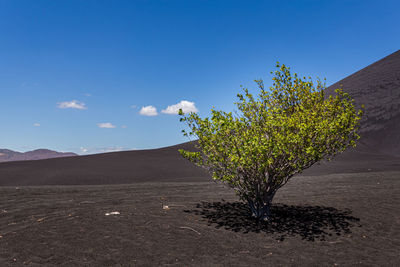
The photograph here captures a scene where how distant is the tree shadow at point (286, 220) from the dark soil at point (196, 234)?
0.11ft

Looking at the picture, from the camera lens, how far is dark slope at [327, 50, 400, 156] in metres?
65.8

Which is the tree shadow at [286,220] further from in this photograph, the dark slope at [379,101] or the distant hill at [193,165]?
the dark slope at [379,101]

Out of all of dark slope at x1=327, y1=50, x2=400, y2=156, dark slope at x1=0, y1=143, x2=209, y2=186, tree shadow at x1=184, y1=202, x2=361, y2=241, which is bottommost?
tree shadow at x1=184, y1=202, x2=361, y2=241

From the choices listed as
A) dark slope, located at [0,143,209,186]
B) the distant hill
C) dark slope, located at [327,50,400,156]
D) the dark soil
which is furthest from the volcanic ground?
dark slope, located at [327,50,400,156]

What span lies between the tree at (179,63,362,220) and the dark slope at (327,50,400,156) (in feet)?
194

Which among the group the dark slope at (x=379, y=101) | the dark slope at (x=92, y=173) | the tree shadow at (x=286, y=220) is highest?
the dark slope at (x=379, y=101)

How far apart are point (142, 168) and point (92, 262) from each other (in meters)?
30.7

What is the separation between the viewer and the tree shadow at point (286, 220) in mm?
10297

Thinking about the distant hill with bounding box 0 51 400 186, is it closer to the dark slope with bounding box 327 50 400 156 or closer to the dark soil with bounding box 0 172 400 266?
the dark slope with bounding box 327 50 400 156

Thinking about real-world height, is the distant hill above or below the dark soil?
above

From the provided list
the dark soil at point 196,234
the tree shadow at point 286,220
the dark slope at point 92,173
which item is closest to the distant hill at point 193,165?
the dark slope at point 92,173

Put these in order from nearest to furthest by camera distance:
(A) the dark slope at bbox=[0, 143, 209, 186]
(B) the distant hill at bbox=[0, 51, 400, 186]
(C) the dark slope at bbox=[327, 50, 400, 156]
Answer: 1. (A) the dark slope at bbox=[0, 143, 209, 186]
2. (B) the distant hill at bbox=[0, 51, 400, 186]
3. (C) the dark slope at bbox=[327, 50, 400, 156]

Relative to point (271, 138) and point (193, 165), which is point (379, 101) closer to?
point (193, 165)

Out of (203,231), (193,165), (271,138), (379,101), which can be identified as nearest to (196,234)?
(203,231)
